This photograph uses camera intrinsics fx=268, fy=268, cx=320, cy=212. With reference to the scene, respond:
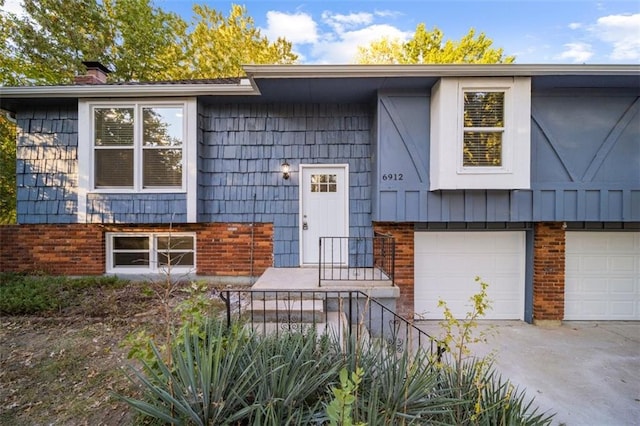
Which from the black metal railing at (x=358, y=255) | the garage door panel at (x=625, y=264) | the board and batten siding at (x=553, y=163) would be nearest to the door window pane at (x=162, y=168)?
the black metal railing at (x=358, y=255)

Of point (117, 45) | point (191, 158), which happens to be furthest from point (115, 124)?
point (117, 45)

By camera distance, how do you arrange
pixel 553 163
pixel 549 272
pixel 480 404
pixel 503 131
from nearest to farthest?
1. pixel 480 404
2. pixel 503 131
3. pixel 553 163
4. pixel 549 272

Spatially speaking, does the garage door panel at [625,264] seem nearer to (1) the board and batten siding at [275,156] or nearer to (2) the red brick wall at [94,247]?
(1) the board and batten siding at [275,156]

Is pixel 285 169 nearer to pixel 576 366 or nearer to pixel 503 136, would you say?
pixel 503 136

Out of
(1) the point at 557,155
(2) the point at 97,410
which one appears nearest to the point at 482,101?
(1) the point at 557,155

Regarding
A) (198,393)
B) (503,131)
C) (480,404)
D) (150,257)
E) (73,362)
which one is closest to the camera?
(198,393)

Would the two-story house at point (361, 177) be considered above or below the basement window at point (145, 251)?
above

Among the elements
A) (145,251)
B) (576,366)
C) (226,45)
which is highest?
(226,45)

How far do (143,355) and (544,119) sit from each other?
6.58 metres

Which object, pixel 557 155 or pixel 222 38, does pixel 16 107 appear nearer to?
pixel 222 38

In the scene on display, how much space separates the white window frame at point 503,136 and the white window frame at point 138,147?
446 cm

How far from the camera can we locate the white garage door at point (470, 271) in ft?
17.1

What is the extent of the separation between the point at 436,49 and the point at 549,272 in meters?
12.4

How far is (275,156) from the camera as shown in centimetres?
543
